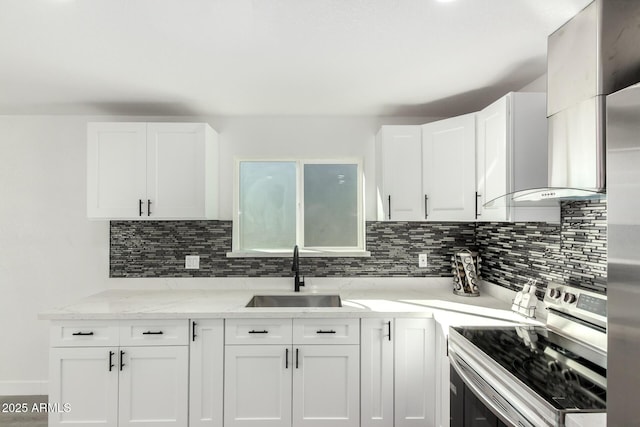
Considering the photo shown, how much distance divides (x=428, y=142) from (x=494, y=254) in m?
0.99

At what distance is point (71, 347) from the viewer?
6.93 ft

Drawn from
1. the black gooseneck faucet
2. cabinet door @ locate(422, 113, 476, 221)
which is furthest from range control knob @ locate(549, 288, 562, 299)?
the black gooseneck faucet

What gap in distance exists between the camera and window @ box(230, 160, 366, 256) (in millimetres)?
2947

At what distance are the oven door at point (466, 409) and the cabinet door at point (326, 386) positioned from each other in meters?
0.61

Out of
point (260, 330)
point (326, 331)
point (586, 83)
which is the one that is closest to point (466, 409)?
point (326, 331)

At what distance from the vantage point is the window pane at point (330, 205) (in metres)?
2.97

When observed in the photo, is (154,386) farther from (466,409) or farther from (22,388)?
(466,409)

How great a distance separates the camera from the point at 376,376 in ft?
7.11

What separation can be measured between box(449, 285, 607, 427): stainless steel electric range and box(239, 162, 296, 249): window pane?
161cm

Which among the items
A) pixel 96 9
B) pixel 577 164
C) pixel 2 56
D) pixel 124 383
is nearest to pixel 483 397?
pixel 577 164

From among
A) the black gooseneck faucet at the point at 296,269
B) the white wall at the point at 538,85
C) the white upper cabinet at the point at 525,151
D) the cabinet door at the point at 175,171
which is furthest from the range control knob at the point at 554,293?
the cabinet door at the point at 175,171

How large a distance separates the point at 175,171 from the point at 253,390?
5.25 feet

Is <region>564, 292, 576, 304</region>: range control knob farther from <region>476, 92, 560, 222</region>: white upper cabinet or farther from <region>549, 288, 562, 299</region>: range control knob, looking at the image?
<region>476, 92, 560, 222</region>: white upper cabinet

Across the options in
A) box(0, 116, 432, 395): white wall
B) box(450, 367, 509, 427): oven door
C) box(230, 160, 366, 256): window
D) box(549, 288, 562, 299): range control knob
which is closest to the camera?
box(450, 367, 509, 427): oven door
